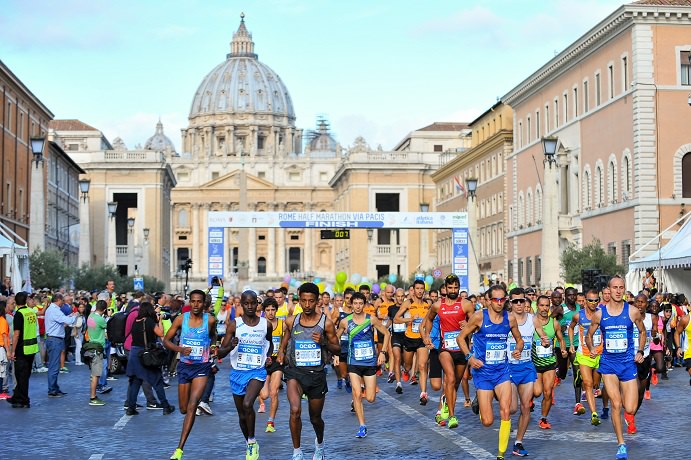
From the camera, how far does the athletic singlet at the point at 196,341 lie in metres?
12.3

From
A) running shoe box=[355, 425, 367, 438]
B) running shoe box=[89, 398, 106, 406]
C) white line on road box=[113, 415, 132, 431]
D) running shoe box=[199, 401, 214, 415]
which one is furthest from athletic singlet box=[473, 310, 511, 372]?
running shoe box=[89, 398, 106, 406]

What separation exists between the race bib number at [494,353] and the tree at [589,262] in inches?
1256

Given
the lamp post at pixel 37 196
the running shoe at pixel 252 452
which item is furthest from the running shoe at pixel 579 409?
the lamp post at pixel 37 196

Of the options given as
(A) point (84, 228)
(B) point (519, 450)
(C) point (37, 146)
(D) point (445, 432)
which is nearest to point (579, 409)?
(D) point (445, 432)

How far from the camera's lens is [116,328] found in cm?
1925

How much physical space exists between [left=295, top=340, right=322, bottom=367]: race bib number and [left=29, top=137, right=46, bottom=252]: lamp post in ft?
78.6

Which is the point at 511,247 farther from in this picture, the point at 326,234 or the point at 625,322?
the point at 625,322

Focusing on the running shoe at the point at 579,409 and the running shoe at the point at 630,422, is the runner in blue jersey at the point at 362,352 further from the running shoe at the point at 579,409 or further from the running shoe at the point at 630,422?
the running shoe at the point at 630,422

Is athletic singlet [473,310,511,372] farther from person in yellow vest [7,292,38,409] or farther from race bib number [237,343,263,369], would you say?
person in yellow vest [7,292,38,409]

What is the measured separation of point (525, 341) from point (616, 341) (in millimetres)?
919

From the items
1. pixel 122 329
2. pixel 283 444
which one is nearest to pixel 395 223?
pixel 122 329

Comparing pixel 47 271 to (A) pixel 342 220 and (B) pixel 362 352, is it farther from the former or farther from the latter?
(B) pixel 362 352

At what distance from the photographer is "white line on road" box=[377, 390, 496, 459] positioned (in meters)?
12.2

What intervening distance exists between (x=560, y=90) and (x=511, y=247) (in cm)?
1244
